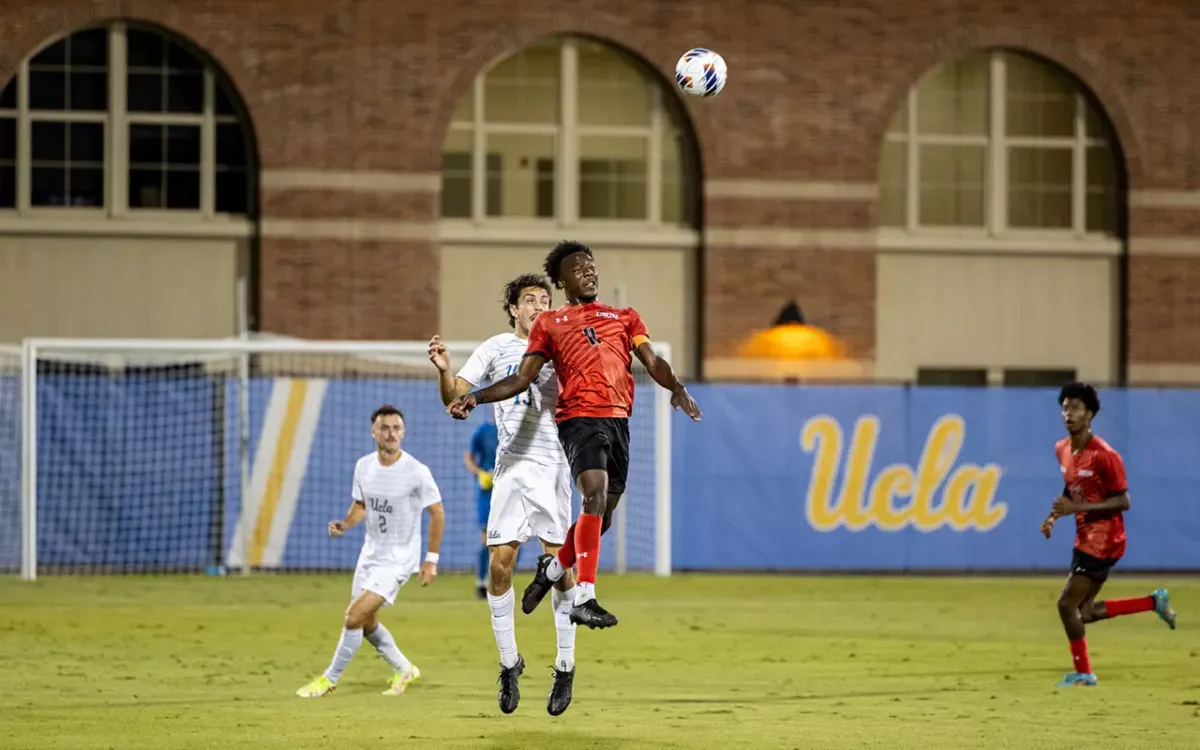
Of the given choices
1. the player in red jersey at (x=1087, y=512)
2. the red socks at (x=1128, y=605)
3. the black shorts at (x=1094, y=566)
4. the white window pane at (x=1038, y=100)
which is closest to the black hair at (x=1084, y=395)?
the player in red jersey at (x=1087, y=512)

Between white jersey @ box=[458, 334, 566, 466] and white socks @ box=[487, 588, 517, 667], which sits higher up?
white jersey @ box=[458, 334, 566, 466]

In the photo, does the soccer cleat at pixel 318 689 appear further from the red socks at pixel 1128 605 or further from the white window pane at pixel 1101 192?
the white window pane at pixel 1101 192

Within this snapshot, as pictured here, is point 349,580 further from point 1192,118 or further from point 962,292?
point 1192,118

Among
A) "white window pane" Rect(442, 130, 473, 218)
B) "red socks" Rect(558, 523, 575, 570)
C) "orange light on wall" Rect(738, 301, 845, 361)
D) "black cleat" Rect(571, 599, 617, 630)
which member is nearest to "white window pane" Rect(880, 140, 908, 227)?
"orange light on wall" Rect(738, 301, 845, 361)

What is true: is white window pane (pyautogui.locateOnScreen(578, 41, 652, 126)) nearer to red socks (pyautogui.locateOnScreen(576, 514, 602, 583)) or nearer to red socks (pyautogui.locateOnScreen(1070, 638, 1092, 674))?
red socks (pyautogui.locateOnScreen(1070, 638, 1092, 674))

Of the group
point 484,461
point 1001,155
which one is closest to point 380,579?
point 484,461

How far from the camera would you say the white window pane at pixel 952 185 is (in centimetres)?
3178

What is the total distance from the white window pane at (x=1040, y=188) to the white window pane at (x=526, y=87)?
282 inches

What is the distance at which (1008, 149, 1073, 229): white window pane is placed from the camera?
3206 centimetres

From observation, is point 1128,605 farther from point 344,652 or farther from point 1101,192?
point 1101,192

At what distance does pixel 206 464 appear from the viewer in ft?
83.0

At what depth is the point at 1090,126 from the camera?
32000 mm

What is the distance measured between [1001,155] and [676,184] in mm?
5095

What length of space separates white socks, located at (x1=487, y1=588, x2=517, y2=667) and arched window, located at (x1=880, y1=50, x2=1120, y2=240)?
2071 centimetres
